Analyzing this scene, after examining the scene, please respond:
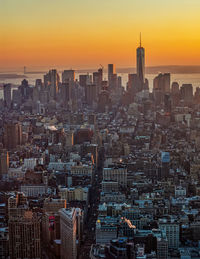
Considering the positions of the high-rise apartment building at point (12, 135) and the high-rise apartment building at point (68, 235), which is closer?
the high-rise apartment building at point (68, 235)

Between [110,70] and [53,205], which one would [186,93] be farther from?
[53,205]

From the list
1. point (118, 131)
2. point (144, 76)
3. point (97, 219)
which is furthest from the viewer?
point (144, 76)

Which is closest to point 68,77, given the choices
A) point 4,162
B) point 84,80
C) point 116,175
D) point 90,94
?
point 84,80

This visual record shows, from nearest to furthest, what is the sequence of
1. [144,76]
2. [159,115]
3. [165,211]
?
1. [165,211]
2. [159,115]
3. [144,76]

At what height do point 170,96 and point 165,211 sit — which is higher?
point 170,96

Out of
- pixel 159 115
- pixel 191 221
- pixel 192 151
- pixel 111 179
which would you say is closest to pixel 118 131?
A: pixel 159 115

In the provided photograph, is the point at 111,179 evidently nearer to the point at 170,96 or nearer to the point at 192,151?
the point at 192,151

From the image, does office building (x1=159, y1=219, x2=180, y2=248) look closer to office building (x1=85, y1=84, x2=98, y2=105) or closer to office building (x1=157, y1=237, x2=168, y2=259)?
office building (x1=157, y1=237, x2=168, y2=259)

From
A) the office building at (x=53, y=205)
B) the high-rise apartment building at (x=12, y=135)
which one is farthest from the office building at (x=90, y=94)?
the office building at (x=53, y=205)

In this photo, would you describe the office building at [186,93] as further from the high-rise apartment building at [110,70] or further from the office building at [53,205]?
the office building at [53,205]
